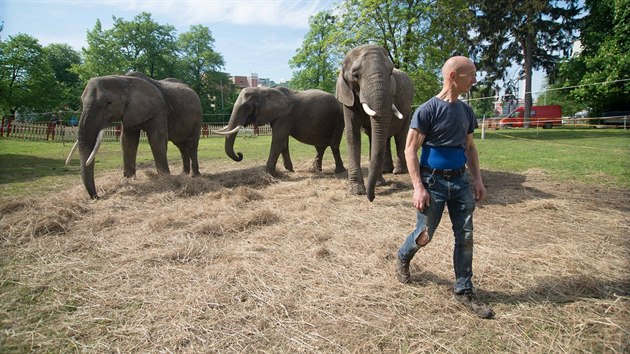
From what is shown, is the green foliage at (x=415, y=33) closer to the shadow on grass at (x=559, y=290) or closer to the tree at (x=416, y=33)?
the tree at (x=416, y=33)

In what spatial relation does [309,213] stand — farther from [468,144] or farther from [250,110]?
[250,110]

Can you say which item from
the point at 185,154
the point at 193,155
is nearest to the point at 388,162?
the point at 193,155

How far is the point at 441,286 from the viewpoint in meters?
3.20

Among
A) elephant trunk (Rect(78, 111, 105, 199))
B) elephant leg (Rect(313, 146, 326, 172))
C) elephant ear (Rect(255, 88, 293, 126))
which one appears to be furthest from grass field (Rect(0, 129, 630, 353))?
elephant leg (Rect(313, 146, 326, 172))

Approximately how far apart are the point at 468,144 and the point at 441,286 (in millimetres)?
1339

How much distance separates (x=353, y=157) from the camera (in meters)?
7.18

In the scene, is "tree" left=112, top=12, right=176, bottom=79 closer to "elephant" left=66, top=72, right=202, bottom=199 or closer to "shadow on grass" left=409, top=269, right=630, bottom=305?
"elephant" left=66, top=72, right=202, bottom=199

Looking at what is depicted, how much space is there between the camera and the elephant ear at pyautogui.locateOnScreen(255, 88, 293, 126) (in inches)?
360

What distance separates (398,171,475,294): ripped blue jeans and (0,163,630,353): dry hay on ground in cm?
30

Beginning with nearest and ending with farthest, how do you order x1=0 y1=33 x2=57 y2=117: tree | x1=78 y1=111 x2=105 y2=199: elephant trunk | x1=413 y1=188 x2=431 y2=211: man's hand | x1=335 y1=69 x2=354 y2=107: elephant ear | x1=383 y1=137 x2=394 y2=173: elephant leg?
x1=413 y1=188 x2=431 y2=211: man's hand < x1=78 y1=111 x2=105 y2=199: elephant trunk < x1=335 y1=69 x2=354 y2=107: elephant ear < x1=383 y1=137 x2=394 y2=173: elephant leg < x1=0 y1=33 x2=57 y2=117: tree

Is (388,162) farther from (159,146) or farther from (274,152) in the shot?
(159,146)

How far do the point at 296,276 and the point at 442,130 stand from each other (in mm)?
1948

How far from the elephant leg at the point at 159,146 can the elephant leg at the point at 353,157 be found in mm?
4380

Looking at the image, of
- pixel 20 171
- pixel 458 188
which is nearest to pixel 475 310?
pixel 458 188
